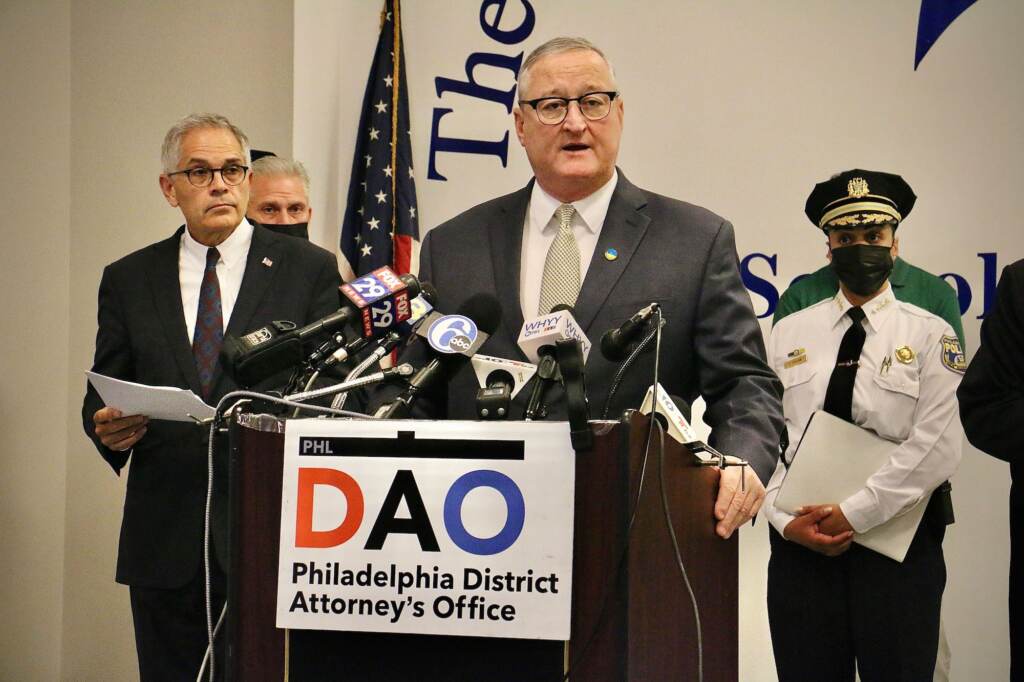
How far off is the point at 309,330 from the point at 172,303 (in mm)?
1604

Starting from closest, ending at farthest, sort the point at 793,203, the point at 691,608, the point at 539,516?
the point at 539,516, the point at 691,608, the point at 793,203

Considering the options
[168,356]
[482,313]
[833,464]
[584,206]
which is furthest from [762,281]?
[482,313]

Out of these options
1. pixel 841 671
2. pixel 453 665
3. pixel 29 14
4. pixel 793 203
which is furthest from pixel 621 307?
pixel 29 14

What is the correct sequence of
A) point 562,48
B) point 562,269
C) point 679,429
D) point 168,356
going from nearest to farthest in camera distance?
1. point 679,429
2. point 562,269
3. point 562,48
4. point 168,356

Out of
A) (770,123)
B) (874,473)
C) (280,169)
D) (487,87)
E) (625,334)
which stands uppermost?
(487,87)

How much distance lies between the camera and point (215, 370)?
304 cm

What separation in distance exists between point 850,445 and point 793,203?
4.97ft

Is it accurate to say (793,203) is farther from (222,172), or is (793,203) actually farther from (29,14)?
(29,14)

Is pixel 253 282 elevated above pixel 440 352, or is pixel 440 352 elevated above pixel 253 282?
pixel 253 282

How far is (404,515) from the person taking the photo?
4.74 feet

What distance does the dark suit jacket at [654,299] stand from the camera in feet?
7.00

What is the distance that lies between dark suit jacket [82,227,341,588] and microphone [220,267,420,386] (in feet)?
4.18

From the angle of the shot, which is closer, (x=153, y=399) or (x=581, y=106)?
(x=153, y=399)

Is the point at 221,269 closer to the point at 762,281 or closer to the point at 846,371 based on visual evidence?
the point at 846,371
